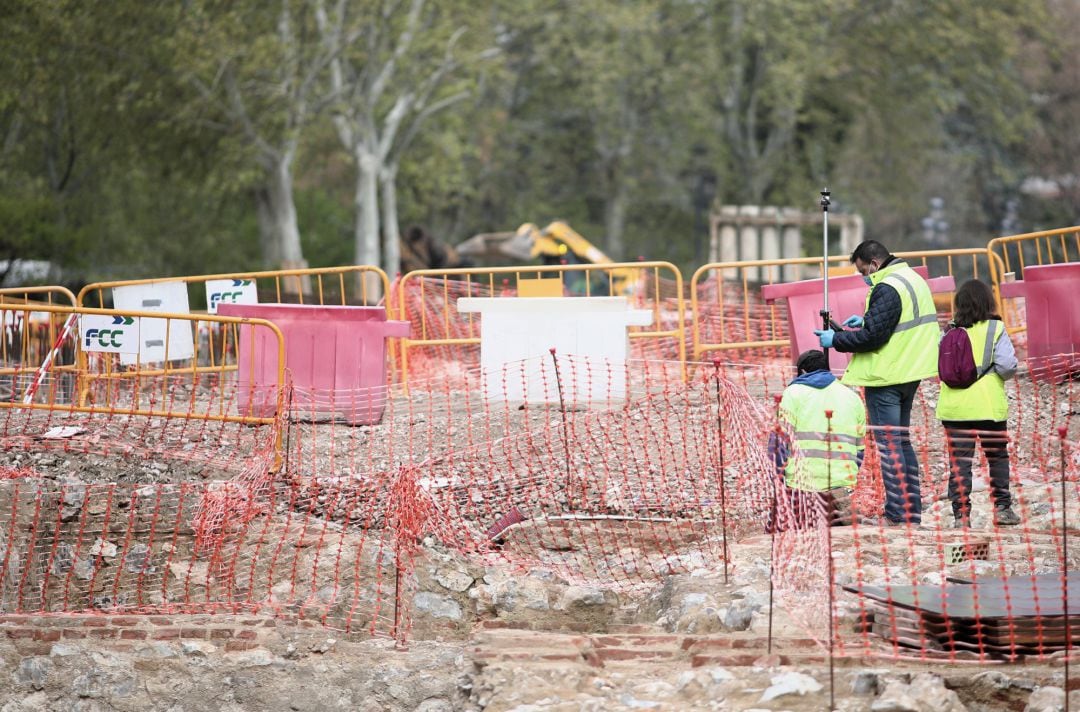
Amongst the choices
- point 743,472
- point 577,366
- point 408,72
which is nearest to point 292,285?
point 408,72

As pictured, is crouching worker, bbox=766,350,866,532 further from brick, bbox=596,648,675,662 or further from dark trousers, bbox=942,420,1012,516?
brick, bbox=596,648,675,662

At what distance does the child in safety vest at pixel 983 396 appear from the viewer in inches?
363

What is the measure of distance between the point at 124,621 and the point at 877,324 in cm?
466

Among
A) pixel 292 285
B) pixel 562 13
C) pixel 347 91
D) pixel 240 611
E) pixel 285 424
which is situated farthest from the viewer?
pixel 562 13

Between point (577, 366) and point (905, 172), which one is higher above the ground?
point (905, 172)

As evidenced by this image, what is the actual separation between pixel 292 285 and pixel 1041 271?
20.2 m

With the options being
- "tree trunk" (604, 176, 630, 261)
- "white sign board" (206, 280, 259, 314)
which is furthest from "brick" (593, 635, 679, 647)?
"tree trunk" (604, 176, 630, 261)

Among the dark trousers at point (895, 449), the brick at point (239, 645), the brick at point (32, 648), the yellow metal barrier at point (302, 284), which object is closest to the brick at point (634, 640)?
the brick at point (239, 645)

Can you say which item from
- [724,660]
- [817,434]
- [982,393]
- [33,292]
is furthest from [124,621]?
[33,292]

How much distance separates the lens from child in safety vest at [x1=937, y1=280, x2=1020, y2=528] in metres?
9.22

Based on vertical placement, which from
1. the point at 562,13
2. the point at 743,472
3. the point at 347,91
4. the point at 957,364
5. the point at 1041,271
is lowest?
the point at 743,472

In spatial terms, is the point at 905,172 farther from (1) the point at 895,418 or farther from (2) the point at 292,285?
(1) the point at 895,418

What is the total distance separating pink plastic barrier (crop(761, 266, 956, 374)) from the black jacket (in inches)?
109

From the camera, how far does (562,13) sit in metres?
43.2
